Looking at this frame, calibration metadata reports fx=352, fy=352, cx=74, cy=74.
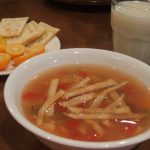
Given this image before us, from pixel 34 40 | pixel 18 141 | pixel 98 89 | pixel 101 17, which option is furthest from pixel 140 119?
pixel 101 17

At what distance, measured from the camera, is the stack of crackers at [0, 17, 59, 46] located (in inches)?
43.6

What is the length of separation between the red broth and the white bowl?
0.01 metres

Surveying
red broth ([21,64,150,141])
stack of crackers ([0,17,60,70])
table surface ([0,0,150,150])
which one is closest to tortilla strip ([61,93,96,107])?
red broth ([21,64,150,141])

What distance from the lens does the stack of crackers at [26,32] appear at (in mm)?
1107

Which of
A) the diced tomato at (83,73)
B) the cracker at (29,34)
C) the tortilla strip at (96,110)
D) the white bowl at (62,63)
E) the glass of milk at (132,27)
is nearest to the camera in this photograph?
the white bowl at (62,63)

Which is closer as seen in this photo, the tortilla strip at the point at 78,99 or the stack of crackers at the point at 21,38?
the tortilla strip at the point at 78,99

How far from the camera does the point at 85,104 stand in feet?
2.25

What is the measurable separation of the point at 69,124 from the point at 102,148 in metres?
0.11

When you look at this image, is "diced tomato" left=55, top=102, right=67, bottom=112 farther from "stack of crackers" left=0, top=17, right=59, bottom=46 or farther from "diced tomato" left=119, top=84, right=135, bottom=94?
"stack of crackers" left=0, top=17, right=59, bottom=46

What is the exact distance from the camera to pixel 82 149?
0.56 m

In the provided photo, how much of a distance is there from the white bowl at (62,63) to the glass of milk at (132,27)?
0.19 meters

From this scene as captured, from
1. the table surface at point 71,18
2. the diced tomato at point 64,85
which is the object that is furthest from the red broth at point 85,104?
the table surface at point 71,18

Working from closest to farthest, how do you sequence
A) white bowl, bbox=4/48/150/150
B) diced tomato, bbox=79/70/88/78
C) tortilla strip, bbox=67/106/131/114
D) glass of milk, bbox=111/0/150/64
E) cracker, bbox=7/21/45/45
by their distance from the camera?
1. white bowl, bbox=4/48/150/150
2. tortilla strip, bbox=67/106/131/114
3. diced tomato, bbox=79/70/88/78
4. glass of milk, bbox=111/0/150/64
5. cracker, bbox=7/21/45/45

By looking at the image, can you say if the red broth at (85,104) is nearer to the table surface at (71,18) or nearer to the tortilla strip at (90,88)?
the tortilla strip at (90,88)
